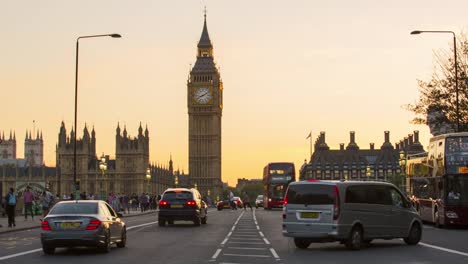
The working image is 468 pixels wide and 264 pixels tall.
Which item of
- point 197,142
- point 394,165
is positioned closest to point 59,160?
point 197,142

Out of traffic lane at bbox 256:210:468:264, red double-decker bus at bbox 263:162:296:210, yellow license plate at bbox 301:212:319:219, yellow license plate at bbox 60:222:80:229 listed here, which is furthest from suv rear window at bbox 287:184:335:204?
red double-decker bus at bbox 263:162:296:210

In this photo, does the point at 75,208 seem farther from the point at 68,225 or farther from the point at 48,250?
the point at 48,250

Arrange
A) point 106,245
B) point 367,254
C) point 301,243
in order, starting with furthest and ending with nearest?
point 301,243
point 106,245
point 367,254

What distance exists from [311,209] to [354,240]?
1407mm

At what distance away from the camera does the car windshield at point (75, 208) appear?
19.8 meters

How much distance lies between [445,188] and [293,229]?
13.1 metres

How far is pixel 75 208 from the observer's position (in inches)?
787

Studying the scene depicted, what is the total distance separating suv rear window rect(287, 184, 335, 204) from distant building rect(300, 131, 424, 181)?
166 metres

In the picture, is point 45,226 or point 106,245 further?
point 106,245

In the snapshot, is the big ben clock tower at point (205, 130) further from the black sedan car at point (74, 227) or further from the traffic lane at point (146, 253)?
the black sedan car at point (74, 227)

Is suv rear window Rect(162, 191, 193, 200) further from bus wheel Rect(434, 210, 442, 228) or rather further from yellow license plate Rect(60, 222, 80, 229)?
yellow license plate Rect(60, 222, 80, 229)

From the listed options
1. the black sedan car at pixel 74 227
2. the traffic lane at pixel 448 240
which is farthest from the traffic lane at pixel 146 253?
the traffic lane at pixel 448 240

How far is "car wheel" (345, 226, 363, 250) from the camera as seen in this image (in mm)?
21375

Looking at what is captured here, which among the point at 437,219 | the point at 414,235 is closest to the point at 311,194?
the point at 414,235
